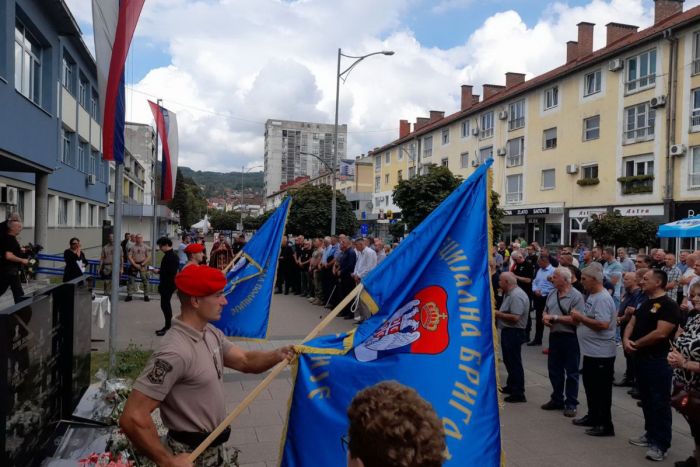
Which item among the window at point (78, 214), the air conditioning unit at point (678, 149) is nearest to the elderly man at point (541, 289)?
the air conditioning unit at point (678, 149)

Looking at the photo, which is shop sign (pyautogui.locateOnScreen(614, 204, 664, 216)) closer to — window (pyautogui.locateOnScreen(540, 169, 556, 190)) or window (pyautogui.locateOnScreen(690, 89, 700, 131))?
window (pyautogui.locateOnScreen(690, 89, 700, 131))

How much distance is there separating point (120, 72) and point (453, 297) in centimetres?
441

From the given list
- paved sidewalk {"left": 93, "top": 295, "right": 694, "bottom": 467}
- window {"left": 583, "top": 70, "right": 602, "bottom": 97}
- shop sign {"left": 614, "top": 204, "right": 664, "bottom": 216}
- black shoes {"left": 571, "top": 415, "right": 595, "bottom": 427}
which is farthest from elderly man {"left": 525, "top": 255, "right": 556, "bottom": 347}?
window {"left": 583, "top": 70, "right": 602, "bottom": 97}

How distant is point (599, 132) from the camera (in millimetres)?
31156

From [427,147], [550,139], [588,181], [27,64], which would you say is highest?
[427,147]

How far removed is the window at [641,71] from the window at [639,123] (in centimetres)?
101

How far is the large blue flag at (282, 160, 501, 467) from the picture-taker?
296 centimetres

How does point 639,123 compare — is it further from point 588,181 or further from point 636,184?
point 588,181

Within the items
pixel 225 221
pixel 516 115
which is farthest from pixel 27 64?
pixel 225 221

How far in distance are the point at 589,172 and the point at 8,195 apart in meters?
29.2

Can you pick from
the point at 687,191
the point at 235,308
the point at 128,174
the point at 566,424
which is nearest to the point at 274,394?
the point at 235,308

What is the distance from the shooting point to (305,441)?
2912 millimetres

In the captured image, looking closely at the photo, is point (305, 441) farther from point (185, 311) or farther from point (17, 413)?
point (17, 413)

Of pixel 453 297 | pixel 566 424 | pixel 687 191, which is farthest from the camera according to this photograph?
pixel 687 191
